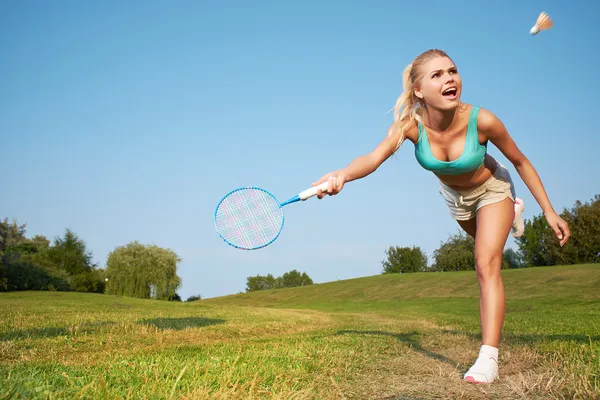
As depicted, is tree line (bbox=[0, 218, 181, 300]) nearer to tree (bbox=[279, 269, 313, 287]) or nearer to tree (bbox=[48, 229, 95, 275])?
tree (bbox=[48, 229, 95, 275])

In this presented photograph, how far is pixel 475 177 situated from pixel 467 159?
403 mm

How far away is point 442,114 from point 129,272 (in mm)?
48585

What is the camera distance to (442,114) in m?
4.90

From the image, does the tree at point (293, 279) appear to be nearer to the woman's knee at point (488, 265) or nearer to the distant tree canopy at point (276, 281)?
the distant tree canopy at point (276, 281)

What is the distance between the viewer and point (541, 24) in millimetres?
6355

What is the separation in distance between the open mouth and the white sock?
2.33 m

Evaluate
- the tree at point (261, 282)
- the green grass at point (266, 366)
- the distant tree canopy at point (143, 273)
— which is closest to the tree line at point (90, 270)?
the distant tree canopy at point (143, 273)

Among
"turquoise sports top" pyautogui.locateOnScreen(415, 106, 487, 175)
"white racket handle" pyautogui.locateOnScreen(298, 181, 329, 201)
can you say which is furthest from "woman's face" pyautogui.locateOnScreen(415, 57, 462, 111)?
"white racket handle" pyautogui.locateOnScreen(298, 181, 329, 201)

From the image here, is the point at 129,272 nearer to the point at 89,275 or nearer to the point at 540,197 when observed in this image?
the point at 89,275

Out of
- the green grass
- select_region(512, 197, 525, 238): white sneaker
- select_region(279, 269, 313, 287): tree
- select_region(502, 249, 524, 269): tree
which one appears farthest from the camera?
select_region(279, 269, 313, 287): tree

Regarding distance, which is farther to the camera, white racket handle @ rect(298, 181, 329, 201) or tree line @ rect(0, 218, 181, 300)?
tree line @ rect(0, 218, 181, 300)

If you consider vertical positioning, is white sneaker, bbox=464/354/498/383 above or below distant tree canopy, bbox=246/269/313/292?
below

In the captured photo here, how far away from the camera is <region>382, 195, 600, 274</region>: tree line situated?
2254 inches

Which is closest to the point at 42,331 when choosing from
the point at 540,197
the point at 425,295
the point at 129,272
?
the point at 540,197
